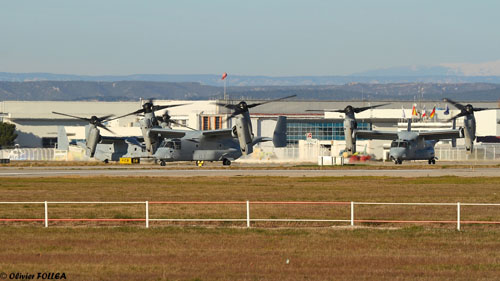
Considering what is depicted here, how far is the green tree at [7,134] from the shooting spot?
545 ft

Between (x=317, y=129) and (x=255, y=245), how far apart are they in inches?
5491

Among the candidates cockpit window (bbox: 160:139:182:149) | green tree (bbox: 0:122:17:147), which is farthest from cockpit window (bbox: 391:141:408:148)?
green tree (bbox: 0:122:17:147)

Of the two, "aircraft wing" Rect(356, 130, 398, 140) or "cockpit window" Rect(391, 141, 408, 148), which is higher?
"aircraft wing" Rect(356, 130, 398, 140)

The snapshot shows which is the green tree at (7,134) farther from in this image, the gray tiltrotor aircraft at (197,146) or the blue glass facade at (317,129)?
the gray tiltrotor aircraft at (197,146)

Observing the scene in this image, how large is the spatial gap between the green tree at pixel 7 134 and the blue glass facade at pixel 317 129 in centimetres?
5785

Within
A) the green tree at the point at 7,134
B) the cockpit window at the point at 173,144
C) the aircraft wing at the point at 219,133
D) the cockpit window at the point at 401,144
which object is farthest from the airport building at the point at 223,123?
the cockpit window at the point at 173,144

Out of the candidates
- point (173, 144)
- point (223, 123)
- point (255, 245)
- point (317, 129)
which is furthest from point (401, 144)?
point (317, 129)

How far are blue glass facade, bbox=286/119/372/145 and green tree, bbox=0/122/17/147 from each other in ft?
190

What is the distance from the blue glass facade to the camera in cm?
16325

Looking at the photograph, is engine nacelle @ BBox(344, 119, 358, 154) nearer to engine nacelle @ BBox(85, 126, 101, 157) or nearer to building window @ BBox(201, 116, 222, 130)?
engine nacelle @ BBox(85, 126, 101, 157)

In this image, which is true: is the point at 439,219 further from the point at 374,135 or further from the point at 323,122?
the point at 323,122

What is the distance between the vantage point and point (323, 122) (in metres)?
167

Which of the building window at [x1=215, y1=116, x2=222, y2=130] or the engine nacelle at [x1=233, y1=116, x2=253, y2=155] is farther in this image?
the building window at [x1=215, y1=116, x2=222, y2=130]

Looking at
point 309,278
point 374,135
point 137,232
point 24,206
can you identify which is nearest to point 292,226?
point 137,232
